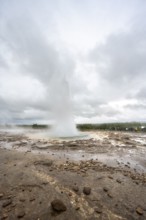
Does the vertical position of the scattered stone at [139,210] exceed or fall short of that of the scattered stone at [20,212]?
it falls short

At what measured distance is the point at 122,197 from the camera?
22.9 ft

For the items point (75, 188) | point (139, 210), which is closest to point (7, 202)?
point (75, 188)

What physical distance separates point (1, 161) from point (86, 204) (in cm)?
859

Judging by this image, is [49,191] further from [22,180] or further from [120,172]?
[120,172]

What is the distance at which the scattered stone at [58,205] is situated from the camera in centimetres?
589

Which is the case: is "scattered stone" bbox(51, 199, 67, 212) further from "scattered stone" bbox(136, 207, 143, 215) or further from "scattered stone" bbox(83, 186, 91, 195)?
"scattered stone" bbox(136, 207, 143, 215)

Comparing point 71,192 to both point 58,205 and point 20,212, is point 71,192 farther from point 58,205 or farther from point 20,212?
point 20,212

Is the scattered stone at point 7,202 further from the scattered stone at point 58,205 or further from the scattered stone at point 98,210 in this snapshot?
the scattered stone at point 98,210

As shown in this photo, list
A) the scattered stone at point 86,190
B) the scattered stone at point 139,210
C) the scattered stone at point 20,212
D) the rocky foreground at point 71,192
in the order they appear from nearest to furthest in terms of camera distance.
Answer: the scattered stone at point 20,212 < the rocky foreground at point 71,192 < the scattered stone at point 139,210 < the scattered stone at point 86,190

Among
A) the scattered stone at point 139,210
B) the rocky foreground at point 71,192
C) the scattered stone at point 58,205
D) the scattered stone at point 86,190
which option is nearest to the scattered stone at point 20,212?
the rocky foreground at point 71,192

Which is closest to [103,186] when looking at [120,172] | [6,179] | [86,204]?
[86,204]

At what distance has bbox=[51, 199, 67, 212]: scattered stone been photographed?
5.89 m

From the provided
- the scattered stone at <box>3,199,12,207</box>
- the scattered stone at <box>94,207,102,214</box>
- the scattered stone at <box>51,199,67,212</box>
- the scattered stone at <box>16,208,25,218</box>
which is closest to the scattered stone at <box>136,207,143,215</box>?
the scattered stone at <box>94,207,102,214</box>

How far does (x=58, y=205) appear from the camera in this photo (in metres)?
6.04
